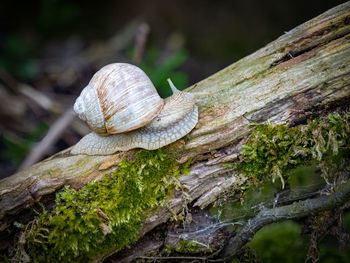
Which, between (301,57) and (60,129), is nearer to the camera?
(301,57)

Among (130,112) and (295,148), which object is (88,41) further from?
(295,148)

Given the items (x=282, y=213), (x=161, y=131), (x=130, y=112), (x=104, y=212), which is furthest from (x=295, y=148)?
(x=104, y=212)

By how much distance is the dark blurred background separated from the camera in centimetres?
466

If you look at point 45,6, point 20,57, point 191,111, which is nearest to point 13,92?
point 20,57

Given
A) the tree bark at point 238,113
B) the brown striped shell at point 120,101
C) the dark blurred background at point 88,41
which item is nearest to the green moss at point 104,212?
the tree bark at point 238,113

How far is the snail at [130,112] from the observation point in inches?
88.4

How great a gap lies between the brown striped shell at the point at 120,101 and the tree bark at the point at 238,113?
11.6 inches

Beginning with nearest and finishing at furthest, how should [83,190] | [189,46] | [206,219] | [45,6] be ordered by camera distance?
[83,190] < [206,219] < [45,6] < [189,46]

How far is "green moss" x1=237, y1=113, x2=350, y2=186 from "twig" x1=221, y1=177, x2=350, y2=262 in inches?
8.8

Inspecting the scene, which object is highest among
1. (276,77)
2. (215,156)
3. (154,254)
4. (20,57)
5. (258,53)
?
(20,57)

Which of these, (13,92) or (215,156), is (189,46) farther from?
(215,156)

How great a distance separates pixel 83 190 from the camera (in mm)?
2166

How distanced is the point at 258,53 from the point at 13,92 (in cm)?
449

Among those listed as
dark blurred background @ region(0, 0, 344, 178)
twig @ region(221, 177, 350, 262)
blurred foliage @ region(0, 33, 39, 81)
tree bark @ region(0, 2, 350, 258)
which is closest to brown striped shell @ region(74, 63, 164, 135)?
tree bark @ region(0, 2, 350, 258)
